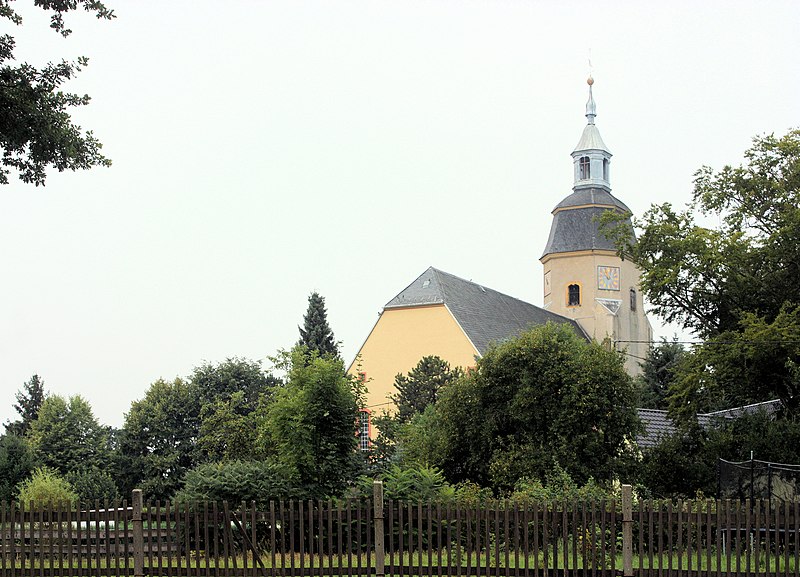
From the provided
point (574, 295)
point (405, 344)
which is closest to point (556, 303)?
point (574, 295)

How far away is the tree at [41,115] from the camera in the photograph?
60.8 ft

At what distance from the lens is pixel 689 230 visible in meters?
34.5

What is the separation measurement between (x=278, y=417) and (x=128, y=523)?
5.97 meters

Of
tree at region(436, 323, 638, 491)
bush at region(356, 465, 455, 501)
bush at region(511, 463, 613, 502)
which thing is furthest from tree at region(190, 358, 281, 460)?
bush at region(356, 465, 455, 501)

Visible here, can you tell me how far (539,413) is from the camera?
92.6ft

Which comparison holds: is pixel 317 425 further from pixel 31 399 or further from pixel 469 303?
pixel 31 399

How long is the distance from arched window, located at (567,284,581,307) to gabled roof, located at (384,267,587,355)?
26.3ft

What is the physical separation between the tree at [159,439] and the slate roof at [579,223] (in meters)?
29.6

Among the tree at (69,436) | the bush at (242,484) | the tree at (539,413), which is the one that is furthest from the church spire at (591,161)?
the bush at (242,484)

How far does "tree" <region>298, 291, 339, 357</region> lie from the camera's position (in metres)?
64.4

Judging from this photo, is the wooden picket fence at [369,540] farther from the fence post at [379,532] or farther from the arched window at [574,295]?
the arched window at [574,295]

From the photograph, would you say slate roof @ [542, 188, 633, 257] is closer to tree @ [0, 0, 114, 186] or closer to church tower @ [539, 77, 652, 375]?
church tower @ [539, 77, 652, 375]

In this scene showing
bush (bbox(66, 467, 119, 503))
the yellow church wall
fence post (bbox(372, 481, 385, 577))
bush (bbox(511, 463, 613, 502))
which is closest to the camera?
fence post (bbox(372, 481, 385, 577))

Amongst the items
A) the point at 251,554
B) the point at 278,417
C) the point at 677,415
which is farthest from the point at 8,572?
the point at 677,415
